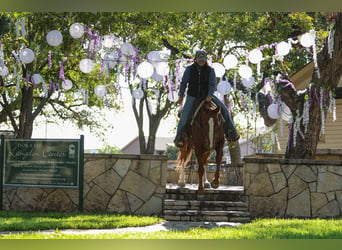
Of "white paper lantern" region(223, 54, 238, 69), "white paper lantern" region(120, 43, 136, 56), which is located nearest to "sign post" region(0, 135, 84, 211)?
"white paper lantern" region(120, 43, 136, 56)

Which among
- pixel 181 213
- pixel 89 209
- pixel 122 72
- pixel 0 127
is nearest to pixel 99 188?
pixel 89 209

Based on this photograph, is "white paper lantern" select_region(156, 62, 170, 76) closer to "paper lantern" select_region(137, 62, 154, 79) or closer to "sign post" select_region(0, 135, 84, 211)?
"paper lantern" select_region(137, 62, 154, 79)

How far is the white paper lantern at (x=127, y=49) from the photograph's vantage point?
10.6 meters

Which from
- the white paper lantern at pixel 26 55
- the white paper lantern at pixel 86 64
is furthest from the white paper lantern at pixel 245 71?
the white paper lantern at pixel 26 55

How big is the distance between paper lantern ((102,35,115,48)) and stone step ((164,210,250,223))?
4.25 metres

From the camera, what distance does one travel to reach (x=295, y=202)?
9.19 m

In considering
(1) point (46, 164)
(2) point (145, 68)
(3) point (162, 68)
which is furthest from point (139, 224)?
(3) point (162, 68)

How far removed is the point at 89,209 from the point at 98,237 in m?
3.13

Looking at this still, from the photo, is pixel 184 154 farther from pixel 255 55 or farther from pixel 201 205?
pixel 255 55

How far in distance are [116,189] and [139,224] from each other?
5.20ft

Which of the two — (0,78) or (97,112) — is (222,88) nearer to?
(0,78)

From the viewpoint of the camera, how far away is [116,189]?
9.38m

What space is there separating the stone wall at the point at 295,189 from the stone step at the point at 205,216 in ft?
1.90

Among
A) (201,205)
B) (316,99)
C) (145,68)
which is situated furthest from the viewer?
(145,68)
